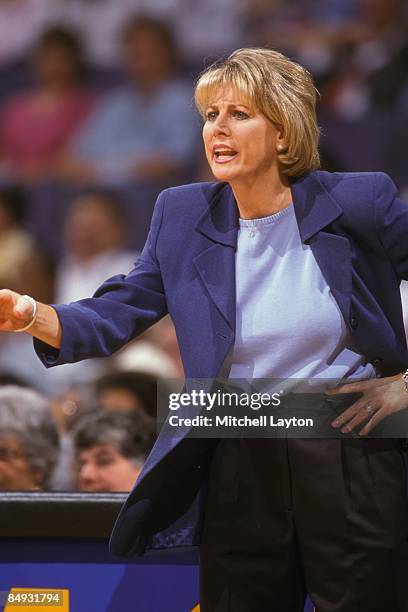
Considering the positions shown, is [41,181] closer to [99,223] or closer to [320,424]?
[99,223]

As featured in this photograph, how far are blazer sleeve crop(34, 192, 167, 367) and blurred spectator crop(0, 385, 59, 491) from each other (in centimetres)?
79

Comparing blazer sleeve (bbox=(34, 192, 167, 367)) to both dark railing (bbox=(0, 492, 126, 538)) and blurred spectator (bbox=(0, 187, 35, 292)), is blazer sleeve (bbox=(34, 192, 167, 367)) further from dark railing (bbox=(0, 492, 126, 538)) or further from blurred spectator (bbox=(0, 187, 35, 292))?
blurred spectator (bbox=(0, 187, 35, 292))

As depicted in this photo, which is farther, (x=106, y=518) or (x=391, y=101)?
(x=391, y=101)

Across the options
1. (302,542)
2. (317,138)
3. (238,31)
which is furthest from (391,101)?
(302,542)

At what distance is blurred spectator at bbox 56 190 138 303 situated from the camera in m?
4.78

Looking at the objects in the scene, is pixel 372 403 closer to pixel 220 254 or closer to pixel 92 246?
pixel 220 254

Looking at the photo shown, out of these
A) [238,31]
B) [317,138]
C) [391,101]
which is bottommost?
[317,138]

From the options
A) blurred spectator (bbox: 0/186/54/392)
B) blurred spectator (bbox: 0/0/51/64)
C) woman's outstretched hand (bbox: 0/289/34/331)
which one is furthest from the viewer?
blurred spectator (bbox: 0/0/51/64)

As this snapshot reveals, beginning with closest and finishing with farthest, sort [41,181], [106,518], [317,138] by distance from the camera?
[317,138] → [106,518] → [41,181]

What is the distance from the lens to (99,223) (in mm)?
4828

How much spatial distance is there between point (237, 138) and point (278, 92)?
101 millimetres

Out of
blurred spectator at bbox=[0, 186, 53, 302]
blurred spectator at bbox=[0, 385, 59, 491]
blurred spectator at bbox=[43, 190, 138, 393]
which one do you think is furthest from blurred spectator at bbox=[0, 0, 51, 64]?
blurred spectator at bbox=[0, 385, 59, 491]

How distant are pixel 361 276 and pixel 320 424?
0.25m

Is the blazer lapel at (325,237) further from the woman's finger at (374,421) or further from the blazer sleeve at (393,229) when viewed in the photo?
the woman's finger at (374,421)
